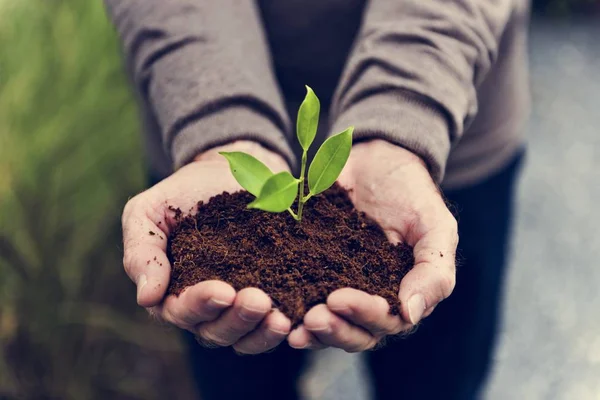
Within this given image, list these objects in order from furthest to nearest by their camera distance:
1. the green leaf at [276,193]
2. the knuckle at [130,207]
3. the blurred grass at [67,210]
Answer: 1. the blurred grass at [67,210]
2. the knuckle at [130,207]
3. the green leaf at [276,193]

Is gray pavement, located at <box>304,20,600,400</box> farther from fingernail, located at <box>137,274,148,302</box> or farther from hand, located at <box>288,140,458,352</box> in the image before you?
fingernail, located at <box>137,274,148,302</box>

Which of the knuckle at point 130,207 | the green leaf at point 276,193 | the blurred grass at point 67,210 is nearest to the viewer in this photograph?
the green leaf at point 276,193

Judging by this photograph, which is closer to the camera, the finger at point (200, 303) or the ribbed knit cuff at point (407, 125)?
the finger at point (200, 303)

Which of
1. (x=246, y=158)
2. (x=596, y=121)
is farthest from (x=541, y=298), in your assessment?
(x=246, y=158)

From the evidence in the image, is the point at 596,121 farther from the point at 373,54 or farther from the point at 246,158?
the point at 246,158

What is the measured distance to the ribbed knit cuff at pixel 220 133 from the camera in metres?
0.93

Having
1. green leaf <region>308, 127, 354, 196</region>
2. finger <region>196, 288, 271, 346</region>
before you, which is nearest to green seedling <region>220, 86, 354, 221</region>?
green leaf <region>308, 127, 354, 196</region>

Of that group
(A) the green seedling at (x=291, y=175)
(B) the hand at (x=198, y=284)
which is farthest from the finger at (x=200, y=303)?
(A) the green seedling at (x=291, y=175)

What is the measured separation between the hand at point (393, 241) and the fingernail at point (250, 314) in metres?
0.05

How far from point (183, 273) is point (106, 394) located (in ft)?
3.70

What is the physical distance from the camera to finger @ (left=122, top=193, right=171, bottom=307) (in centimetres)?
76

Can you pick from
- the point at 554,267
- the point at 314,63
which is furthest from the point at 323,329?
the point at 554,267

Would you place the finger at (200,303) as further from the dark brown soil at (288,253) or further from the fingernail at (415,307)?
the fingernail at (415,307)

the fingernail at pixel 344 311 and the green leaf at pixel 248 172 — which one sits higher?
the green leaf at pixel 248 172
